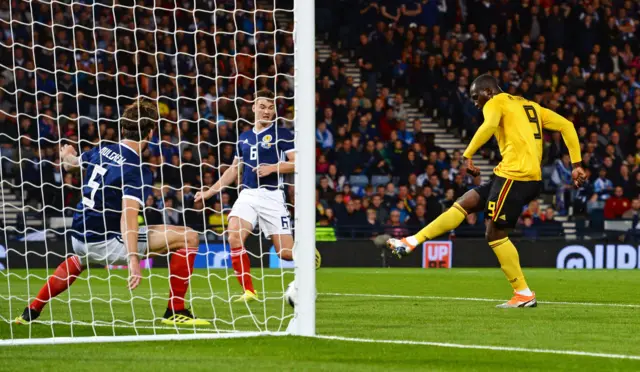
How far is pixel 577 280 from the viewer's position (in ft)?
51.5

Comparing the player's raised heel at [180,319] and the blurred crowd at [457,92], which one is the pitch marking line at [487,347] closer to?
the player's raised heel at [180,319]

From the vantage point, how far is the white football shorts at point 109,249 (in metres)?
8.25

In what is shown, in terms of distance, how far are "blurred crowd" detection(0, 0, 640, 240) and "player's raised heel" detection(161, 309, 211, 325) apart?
940 centimetres

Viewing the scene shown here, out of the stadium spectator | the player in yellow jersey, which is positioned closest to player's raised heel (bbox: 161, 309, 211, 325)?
the player in yellow jersey

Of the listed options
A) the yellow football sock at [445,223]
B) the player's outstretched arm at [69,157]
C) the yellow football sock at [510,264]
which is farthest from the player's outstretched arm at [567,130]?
the player's outstretched arm at [69,157]

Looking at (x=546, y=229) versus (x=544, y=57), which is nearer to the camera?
(x=546, y=229)

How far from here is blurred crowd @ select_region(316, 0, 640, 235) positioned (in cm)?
2256

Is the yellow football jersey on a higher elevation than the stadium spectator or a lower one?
higher

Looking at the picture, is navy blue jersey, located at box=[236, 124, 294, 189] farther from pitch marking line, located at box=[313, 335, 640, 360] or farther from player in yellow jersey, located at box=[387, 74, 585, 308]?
pitch marking line, located at box=[313, 335, 640, 360]

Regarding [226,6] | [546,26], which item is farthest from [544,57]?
[226,6]

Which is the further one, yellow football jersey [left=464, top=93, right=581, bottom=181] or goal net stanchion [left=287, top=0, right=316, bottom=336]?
yellow football jersey [left=464, top=93, right=581, bottom=181]

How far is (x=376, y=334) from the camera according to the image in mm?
7746

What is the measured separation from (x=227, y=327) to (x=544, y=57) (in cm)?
1959

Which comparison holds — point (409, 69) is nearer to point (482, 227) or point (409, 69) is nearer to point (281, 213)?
point (482, 227)
